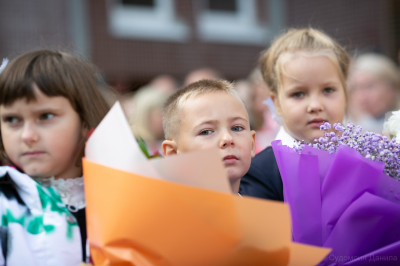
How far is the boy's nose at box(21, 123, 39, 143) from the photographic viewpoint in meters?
1.87

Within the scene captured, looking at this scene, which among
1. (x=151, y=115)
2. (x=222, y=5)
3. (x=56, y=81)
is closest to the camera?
(x=56, y=81)

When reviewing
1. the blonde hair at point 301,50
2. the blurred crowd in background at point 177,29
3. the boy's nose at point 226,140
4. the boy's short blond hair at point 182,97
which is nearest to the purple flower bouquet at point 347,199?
the boy's nose at point 226,140

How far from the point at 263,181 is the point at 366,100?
2732mm

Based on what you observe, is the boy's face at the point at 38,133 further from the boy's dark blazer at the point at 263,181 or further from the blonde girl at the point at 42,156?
the boy's dark blazer at the point at 263,181

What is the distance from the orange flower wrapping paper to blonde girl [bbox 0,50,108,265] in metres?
0.55

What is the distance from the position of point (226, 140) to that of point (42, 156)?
31.7 inches

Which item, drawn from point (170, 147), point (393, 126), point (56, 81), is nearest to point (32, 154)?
point (56, 81)

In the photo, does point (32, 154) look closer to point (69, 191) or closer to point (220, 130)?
point (69, 191)

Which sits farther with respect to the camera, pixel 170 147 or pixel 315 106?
pixel 315 106

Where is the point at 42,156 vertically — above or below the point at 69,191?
above

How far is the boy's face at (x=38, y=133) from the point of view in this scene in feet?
6.23

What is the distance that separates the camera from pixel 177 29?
9.91m

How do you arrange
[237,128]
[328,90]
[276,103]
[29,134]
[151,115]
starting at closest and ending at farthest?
[237,128]
[29,134]
[328,90]
[276,103]
[151,115]

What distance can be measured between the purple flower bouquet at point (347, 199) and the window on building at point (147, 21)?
26.7 feet
